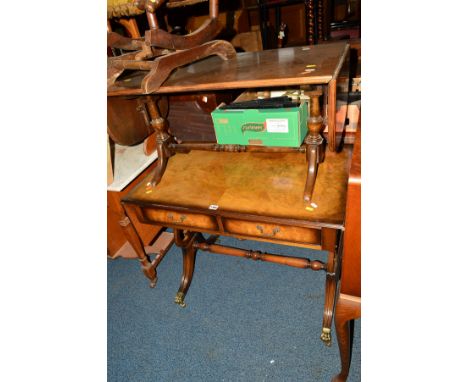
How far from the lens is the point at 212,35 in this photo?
1525 millimetres

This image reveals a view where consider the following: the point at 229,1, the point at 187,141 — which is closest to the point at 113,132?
the point at 187,141

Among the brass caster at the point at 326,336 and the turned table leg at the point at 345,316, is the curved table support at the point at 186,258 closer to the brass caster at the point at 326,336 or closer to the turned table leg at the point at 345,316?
the brass caster at the point at 326,336

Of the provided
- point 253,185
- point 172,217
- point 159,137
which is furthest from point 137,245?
point 253,185

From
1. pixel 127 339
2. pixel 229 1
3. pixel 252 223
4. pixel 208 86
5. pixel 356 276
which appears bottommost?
pixel 127 339

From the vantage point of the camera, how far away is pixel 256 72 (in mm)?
1207

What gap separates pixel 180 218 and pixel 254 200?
1.31ft

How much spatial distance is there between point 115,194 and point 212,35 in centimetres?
118

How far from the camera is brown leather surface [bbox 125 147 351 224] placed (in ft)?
4.17

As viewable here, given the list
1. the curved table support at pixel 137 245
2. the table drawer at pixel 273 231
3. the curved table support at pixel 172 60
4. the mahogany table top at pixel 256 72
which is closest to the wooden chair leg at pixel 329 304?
the table drawer at pixel 273 231

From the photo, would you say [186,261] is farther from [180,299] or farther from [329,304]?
[329,304]

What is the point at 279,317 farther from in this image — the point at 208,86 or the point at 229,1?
the point at 229,1

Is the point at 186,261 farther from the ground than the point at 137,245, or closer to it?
closer to it

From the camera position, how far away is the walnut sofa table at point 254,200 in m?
1.25

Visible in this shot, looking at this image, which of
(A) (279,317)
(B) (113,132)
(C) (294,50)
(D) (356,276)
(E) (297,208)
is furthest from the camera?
(A) (279,317)
